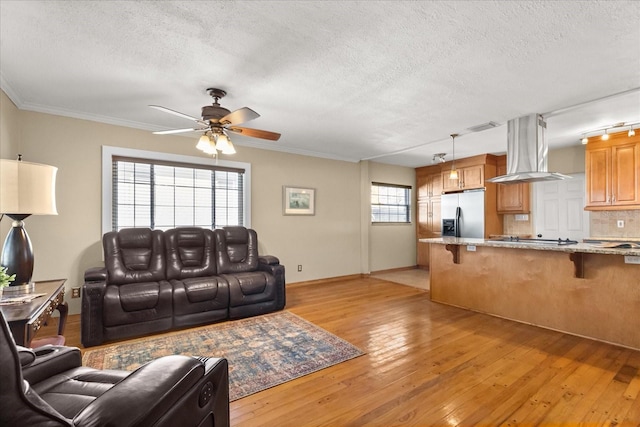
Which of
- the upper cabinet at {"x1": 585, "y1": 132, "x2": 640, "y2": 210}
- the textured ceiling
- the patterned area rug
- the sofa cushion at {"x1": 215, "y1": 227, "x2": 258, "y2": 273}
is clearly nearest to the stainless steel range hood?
the textured ceiling

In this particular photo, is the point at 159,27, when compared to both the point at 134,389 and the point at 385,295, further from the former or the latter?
the point at 385,295

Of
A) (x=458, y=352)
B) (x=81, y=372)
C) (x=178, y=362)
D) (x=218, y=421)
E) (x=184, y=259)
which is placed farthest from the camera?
(x=184, y=259)

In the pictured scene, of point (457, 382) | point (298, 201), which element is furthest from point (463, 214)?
point (457, 382)

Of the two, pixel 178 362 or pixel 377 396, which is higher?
pixel 178 362

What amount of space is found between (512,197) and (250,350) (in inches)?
222

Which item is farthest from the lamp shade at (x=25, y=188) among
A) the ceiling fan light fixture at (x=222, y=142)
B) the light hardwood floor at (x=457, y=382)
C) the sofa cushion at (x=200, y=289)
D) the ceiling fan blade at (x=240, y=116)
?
the light hardwood floor at (x=457, y=382)

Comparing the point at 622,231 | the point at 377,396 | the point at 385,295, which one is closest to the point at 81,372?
the point at 377,396

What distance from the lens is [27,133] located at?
3.36m

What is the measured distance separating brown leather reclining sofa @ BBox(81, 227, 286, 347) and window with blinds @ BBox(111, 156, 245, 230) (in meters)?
0.44

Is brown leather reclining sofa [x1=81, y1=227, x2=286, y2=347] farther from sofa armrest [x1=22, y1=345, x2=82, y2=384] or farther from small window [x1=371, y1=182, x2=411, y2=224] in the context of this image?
small window [x1=371, y1=182, x2=411, y2=224]

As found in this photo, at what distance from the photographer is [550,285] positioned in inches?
128

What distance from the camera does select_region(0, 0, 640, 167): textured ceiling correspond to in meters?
1.85

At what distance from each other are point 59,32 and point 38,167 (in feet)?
3.15

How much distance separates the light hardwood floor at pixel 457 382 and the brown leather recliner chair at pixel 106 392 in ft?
2.64
